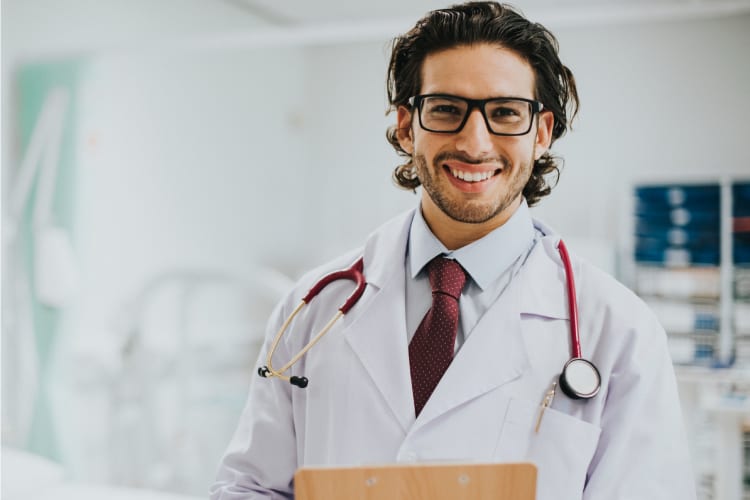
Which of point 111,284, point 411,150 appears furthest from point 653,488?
point 111,284

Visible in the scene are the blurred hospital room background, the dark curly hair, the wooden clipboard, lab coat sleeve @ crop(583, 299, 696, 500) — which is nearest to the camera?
the wooden clipboard

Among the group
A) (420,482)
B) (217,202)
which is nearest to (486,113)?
(420,482)

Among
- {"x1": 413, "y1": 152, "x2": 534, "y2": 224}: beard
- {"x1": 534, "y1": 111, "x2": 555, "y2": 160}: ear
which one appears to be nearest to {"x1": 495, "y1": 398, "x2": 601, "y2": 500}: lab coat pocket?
{"x1": 413, "y1": 152, "x2": 534, "y2": 224}: beard

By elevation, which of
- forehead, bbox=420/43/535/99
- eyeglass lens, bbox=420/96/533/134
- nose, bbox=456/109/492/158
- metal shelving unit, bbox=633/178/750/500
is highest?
forehead, bbox=420/43/535/99

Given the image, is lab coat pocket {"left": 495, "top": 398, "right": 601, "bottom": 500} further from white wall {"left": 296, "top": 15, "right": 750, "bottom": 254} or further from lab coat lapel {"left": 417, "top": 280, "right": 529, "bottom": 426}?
white wall {"left": 296, "top": 15, "right": 750, "bottom": 254}

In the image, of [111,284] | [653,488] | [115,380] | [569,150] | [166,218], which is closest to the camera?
[653,488]

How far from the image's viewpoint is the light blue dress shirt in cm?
104

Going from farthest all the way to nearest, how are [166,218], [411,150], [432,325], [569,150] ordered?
[569,150] < [166,218] < [411,150] < [432,325]

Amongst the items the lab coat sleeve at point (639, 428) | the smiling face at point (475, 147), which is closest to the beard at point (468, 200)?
the smiling face at point (475, 147)

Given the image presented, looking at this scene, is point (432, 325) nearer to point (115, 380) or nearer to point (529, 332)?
point (529, 332)

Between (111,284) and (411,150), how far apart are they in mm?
1717

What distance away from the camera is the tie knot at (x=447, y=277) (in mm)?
1034

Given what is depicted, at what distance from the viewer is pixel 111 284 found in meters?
2.54

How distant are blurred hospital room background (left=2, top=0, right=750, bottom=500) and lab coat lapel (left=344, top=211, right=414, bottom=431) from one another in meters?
0.90
